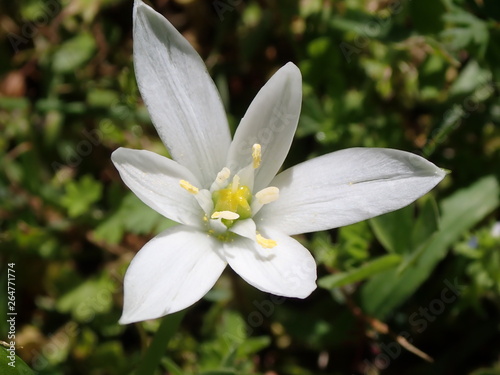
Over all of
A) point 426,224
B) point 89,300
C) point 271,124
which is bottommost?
point 89,300

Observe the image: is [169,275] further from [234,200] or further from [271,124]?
[271,124]

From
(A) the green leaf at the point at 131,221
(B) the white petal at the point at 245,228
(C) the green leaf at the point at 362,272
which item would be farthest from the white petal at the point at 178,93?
(C) the green leaf at the point at 362,272

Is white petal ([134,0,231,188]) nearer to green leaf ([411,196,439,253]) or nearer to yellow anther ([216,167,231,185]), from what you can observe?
yellow anther ([216,167,231,185])

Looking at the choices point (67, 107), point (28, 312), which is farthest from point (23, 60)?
point (28, 312)

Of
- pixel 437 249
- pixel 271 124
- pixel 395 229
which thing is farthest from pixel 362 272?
pixel 271 124

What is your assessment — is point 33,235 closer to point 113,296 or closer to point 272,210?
point 113,296

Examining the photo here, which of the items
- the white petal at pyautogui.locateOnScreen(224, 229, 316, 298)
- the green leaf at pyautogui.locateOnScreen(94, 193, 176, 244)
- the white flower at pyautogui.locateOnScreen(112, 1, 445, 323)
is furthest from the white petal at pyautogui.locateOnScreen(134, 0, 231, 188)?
the green leaf at pyautogui.locateOnScreen(94, 193, 176, 244)

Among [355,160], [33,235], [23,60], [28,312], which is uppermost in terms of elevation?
[355,160]
